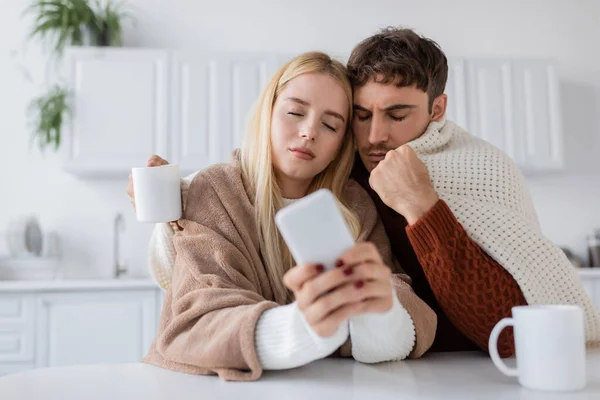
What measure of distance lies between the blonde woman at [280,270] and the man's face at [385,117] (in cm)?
3

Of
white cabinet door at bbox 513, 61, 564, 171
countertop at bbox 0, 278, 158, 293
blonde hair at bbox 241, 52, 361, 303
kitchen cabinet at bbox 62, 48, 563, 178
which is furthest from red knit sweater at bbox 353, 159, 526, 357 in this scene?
white cabinet door at bbox 513, 61, 564, 171

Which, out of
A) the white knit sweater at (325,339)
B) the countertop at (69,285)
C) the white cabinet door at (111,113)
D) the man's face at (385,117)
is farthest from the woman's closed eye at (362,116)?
the white cabinet door at (111,113)

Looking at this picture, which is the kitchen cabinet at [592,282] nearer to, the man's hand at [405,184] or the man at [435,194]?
the man at [435,194]

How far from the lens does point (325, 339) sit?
31.0 inches

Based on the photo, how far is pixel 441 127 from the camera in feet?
4.50

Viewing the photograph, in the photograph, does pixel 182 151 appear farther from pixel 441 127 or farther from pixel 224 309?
pixel 224 309

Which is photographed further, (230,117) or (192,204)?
(230,117)

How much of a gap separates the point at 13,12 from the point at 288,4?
5.29 ft

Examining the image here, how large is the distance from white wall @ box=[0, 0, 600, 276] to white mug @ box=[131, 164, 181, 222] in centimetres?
231

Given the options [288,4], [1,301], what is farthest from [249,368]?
[288,4]

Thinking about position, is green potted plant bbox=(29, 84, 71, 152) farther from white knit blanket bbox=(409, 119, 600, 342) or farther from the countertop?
white knit blanket bbox=(409, 119, 600, 342)

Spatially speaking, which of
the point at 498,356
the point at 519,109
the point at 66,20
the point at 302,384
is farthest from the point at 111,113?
the point at 498,356

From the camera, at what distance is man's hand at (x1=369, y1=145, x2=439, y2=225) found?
104 cm

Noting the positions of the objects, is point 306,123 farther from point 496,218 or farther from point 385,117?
point 496,218
